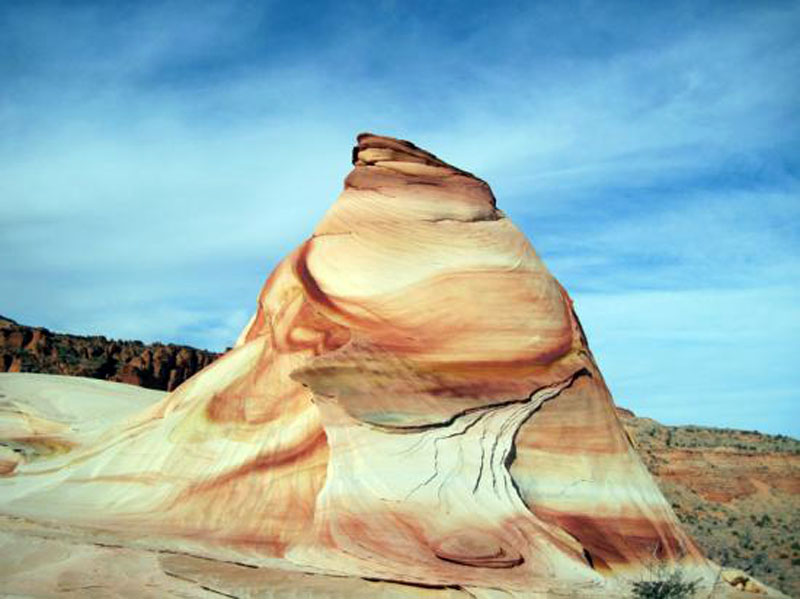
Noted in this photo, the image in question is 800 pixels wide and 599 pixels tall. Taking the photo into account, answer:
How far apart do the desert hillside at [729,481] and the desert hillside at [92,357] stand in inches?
1011

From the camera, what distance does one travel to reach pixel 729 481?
159 ft

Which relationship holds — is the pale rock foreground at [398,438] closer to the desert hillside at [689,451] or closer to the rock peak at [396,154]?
the rock peak at [396,154]

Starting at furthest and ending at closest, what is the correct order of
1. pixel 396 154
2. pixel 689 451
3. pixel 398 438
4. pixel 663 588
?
pixel 689 451
pixel 396 154
pixel 398 438
pixel 663 588

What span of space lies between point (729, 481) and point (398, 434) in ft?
137

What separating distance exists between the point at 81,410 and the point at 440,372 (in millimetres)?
8850

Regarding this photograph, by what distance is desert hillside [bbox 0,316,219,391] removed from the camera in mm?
49656

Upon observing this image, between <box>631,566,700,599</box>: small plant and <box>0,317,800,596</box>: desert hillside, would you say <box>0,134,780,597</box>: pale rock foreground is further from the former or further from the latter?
<box>0,317,800,596</box>: desert hillside

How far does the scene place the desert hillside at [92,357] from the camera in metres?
49.7

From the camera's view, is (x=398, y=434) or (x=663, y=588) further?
(x=398, y=434)

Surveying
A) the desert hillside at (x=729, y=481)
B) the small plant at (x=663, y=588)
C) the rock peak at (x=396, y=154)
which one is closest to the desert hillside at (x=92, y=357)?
the desert hillside at (x=729, y=481)

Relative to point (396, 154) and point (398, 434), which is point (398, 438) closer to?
point (398, 434)

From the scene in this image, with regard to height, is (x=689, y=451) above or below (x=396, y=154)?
above

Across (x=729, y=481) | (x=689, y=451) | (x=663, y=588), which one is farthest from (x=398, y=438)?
(x=689, y=451)

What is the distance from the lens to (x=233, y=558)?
32.6 feet
